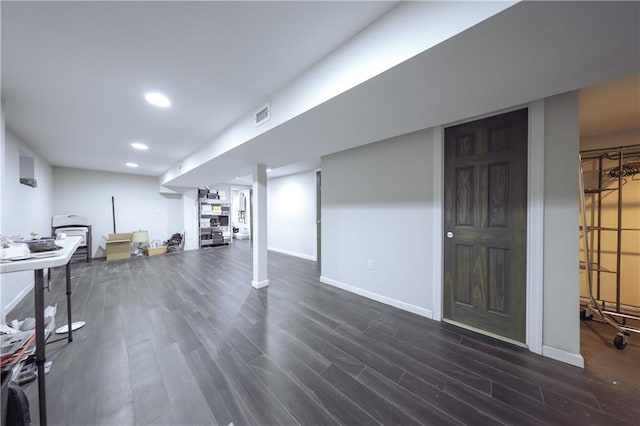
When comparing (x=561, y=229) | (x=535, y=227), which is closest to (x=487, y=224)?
(x=535, y=227)

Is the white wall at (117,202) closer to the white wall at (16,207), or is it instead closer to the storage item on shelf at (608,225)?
the white wall at (16,207)

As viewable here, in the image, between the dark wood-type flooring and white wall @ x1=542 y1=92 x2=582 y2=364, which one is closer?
the dark wood-type flooring

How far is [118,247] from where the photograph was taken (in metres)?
5.15

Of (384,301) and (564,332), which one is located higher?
(564,332)

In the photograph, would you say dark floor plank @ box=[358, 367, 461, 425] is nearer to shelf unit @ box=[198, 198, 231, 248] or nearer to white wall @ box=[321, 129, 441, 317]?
white wall @ box=[321, 129, 441, 317]

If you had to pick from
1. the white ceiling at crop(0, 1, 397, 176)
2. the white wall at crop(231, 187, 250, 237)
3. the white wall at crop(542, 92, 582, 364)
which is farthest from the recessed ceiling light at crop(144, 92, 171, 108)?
the white wall at crop(231, 187, 250, 237)

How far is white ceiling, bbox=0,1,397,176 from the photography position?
1120mm

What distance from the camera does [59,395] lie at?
1.32m

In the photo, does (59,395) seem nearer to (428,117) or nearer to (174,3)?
(174,3)

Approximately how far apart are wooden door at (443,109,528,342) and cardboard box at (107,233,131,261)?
6.89m

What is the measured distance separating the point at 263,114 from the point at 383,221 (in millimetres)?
1873

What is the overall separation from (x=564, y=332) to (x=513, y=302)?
0.32 m

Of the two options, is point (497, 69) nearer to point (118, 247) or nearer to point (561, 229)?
point (561, 229)

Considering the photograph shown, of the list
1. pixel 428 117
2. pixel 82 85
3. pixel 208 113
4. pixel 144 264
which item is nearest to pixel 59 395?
pixel 82 85
